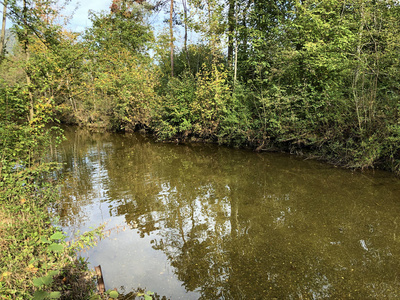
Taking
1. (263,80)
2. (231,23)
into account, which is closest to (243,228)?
(263,80)

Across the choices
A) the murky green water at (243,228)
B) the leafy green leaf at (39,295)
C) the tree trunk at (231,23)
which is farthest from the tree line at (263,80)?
the leafy green leaf at (39,295)

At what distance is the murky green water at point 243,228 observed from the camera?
4281 millimetres

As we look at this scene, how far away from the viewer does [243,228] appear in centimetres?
607

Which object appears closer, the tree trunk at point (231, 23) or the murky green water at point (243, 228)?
the murky green water at point (243, 228)

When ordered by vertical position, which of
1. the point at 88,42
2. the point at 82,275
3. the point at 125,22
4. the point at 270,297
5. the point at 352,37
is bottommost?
the point at 270,297

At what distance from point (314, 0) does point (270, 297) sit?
13.6 metres

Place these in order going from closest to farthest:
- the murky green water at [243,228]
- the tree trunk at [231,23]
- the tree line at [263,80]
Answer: the murky green water at [243,228], the tree line at [263,80], the tree trunk at [231,23]

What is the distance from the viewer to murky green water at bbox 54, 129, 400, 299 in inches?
169

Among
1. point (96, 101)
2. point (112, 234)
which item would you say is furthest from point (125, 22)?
point (112, 234)

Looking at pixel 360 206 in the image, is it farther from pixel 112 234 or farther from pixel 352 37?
pixel 352 37

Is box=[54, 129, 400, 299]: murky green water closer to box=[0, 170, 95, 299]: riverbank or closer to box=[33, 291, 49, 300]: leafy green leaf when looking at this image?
box=[0, 170, 95, 299]: riverbank

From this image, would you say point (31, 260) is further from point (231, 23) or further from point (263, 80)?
point (231, 23)

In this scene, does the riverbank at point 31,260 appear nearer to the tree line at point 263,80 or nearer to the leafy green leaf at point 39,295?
the leafy green leaf at point 39,295

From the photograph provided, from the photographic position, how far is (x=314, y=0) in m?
12.3
